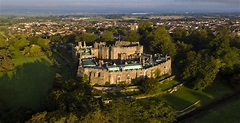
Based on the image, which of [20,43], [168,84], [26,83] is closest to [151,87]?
[168,84]

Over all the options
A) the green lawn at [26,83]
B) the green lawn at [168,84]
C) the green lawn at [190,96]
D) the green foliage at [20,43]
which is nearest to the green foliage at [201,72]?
the green lawn at [190,96]

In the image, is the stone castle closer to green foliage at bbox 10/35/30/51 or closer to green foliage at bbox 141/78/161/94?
green foliage at bbox 141/78/161/94

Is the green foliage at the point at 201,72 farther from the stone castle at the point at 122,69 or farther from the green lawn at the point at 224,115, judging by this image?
the green lawn at the point at 224,115

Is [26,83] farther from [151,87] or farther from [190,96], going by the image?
[190,96]

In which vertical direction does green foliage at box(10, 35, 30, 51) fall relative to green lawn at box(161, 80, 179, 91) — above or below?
above

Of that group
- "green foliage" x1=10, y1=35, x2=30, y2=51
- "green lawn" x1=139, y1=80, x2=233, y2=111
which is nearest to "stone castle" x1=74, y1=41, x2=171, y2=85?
"green lawn" x1=139, y1=80, x2=233, y2=111
